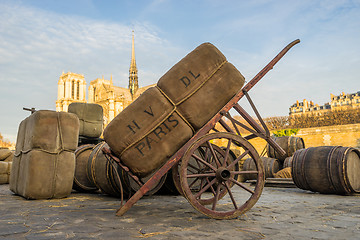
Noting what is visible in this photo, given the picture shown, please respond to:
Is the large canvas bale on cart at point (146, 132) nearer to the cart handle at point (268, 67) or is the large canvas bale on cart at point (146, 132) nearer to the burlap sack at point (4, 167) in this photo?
the cart handle at point (268, 67)

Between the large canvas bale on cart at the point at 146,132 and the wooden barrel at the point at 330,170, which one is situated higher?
the large canvas bale on cart at the point at 146,132

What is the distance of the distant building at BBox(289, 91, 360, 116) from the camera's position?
78.4 metres

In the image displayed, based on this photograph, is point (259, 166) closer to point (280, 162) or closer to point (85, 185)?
point (85, 185)

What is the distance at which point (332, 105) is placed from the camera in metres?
82.4

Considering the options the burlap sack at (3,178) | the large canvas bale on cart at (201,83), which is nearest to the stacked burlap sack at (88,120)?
the burlap sack at (3,178)

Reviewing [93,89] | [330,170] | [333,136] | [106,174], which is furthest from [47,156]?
[93,89]

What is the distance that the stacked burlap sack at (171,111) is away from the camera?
11.5ft

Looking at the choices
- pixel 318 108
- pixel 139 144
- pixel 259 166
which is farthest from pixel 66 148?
pixel 318 108

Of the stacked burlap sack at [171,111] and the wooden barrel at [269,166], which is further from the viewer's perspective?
the wooden barrel at [269,166]

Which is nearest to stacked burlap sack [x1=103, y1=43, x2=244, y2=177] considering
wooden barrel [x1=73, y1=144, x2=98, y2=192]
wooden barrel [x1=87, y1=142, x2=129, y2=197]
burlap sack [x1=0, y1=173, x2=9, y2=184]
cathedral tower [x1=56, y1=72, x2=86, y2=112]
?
wooden barrel [x1=87, y1=142, x2=129, y2=197]

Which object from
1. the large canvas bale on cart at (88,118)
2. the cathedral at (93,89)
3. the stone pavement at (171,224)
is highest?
the cathedral at (93,89)

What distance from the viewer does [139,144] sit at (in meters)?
3.48

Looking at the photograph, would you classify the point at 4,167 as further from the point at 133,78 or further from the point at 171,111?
the point at 133,78

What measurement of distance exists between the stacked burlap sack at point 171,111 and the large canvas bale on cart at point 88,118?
261 inches
